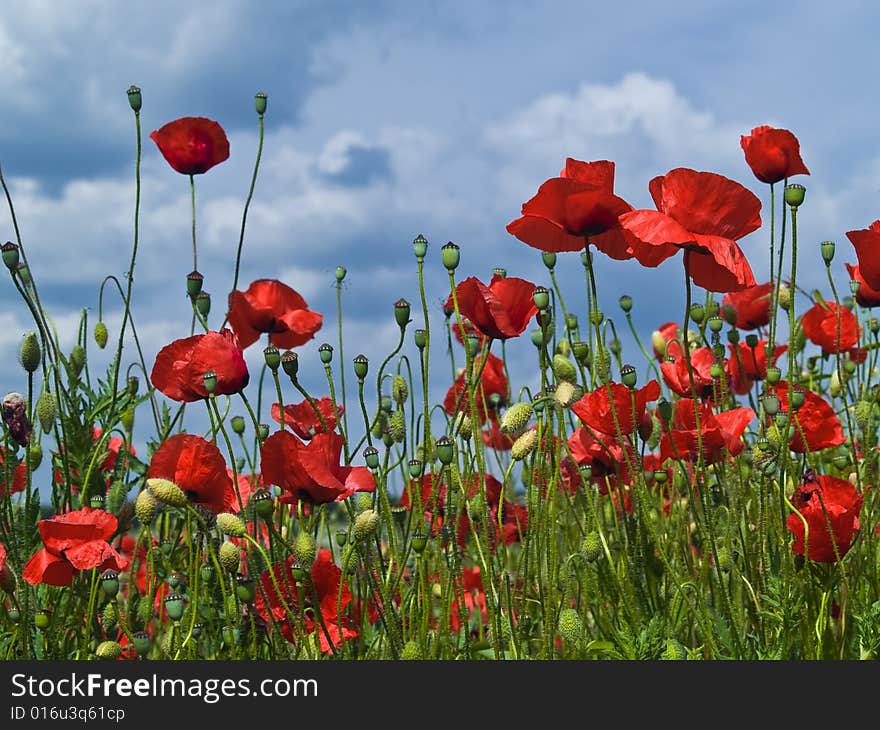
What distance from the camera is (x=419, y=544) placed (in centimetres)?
183

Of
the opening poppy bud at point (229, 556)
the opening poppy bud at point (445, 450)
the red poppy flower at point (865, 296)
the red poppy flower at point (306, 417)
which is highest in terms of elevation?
the red poppy flower at point (865, 296)

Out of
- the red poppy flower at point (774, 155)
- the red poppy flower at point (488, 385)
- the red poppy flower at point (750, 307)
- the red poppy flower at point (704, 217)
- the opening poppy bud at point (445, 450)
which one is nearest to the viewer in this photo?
the red poppy flower at point (704, 217)

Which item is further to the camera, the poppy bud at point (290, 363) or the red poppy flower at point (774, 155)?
the red poppy flower at point (774, 155)

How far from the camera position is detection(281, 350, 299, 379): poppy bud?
1.93m

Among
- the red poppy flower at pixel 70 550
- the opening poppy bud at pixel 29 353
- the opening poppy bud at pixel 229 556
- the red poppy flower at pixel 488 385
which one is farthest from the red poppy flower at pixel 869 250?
the opening poppy bud at pixel 29 353

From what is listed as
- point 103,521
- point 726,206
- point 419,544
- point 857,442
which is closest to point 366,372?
point 419,544

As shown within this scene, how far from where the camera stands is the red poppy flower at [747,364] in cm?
283

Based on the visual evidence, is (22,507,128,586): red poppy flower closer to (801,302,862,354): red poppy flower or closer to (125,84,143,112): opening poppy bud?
(125,84,143,112): opening poppy bud

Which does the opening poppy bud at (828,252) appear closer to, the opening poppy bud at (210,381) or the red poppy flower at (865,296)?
the red poppy flower at (865,296)

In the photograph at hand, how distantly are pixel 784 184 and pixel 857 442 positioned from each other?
1.25 meters

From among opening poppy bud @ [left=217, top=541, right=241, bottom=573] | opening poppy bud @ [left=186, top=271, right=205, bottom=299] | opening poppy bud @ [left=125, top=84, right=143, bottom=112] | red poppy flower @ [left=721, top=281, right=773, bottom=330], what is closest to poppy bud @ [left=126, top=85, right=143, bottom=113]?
opening poppy bud @ [left=125, top=84, right=143, bottom=112]

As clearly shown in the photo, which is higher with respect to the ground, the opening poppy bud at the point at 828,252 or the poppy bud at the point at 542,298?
the opening poppy bud at the point at 828,252

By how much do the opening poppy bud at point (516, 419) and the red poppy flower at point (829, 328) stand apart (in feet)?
4.06

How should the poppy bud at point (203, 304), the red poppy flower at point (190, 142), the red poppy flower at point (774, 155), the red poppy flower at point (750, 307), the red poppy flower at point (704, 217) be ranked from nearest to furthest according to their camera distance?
the red poppy flower at point (704, 217), the red poppy flower at point (774, 155), the poppy bud at point (203, 304), the red poppy flower at point (190, 142), the red poppy flower at point (750, 307)
